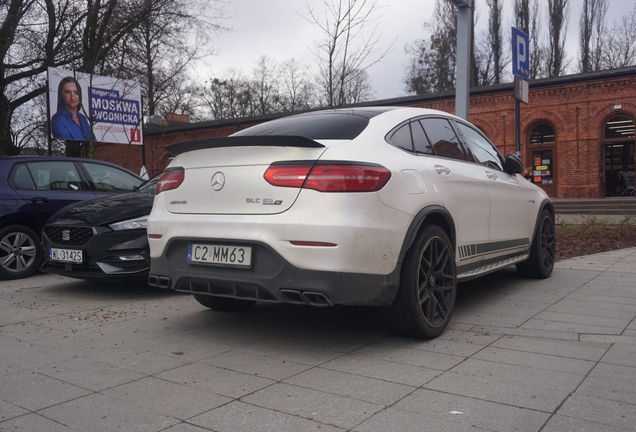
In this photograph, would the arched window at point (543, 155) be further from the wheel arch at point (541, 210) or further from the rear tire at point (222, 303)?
the rear tire at point (222, 303)

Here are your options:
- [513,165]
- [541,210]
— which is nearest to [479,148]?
[513,165]

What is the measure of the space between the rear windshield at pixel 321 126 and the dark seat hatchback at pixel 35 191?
4.34 m

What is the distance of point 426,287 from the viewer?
4.27m

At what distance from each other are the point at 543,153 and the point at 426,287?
26.2m

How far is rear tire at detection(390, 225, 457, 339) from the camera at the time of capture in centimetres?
404

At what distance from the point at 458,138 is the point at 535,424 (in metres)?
3.10

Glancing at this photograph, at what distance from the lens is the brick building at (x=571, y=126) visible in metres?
26.0

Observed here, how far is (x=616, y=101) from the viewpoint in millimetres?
25750

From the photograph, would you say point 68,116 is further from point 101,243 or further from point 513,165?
point 513,165

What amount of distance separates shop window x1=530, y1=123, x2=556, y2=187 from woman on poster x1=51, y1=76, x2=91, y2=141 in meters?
20.0

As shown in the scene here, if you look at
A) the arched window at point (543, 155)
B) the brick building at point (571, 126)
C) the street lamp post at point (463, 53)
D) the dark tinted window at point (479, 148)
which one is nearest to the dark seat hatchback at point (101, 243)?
the dark tinted window at point (479, 148)

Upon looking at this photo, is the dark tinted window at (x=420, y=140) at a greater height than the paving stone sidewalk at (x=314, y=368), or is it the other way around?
the dark tinted window at (x=420, y=140)

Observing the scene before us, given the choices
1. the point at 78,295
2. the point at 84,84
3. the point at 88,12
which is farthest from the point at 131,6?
the point at 78,295

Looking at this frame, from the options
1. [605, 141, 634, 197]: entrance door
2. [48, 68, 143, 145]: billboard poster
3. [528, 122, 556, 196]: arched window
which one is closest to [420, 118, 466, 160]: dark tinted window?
[48, 68, 143, 145]: billboard poster
